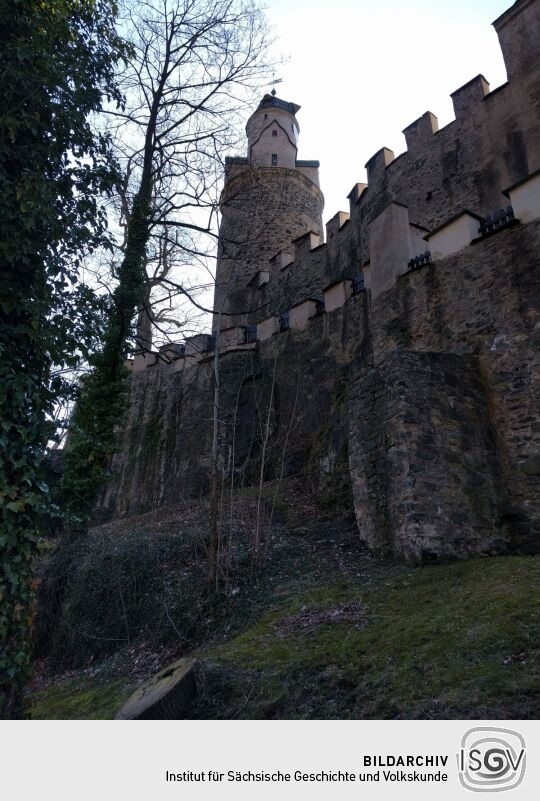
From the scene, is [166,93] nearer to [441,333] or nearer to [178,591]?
[441,333]

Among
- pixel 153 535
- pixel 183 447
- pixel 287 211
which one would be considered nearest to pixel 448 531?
pixel 153 535

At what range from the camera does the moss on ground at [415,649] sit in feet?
11.5

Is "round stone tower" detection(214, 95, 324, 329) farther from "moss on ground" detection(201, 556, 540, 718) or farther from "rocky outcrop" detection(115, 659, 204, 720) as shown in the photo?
"rocky outcrop" detection(115, 659, 204, 720)

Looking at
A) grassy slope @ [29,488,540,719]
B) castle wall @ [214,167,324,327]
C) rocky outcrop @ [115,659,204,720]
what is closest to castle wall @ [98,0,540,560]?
castle wall @ [214,167,324,327]

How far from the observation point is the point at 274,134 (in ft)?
91.2

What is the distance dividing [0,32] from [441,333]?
25.8ft

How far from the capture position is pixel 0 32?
6.59 m

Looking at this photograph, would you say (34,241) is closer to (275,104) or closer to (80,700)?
(80,700)

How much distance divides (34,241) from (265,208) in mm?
19986

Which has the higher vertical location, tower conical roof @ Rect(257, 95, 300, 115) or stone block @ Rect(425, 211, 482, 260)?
tower conical roof @ Rect(257, 95, 300, 115)

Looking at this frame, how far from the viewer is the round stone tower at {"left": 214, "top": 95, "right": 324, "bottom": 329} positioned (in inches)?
856

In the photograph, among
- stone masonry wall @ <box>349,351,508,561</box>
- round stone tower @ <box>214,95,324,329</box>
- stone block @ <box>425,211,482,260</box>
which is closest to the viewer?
stone masonry wall @ <box>349,351,508,561</box>

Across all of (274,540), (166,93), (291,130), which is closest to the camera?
(274,540)
